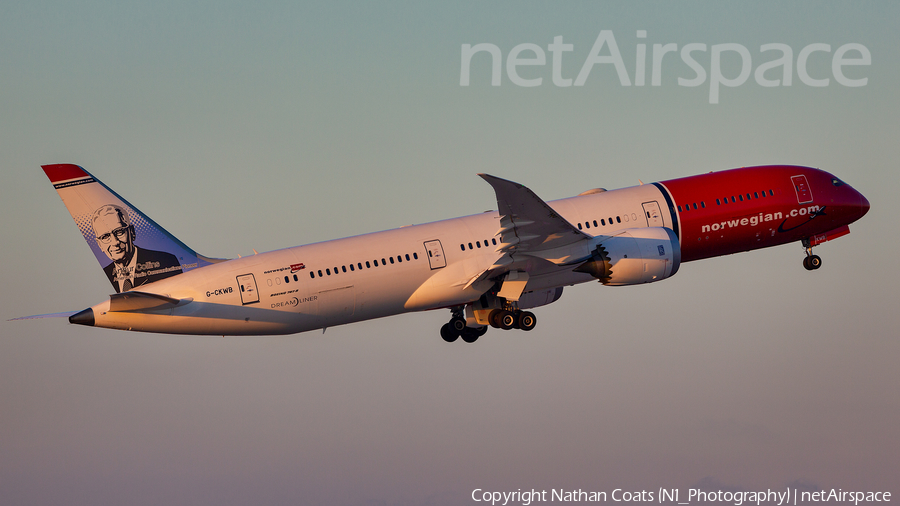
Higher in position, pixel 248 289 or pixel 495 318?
pixel 248 289

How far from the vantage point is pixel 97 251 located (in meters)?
44.8

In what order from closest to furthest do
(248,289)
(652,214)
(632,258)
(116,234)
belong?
1. (248,289)
2. (116,234)
3. (632,258)
4. (652,214)

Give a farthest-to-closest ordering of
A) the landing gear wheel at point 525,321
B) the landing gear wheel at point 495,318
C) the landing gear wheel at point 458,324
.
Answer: the landing gear wheel at point 458,324 < the landing gear wheel at point 495,318 < the landing gear wheel at point 525,321

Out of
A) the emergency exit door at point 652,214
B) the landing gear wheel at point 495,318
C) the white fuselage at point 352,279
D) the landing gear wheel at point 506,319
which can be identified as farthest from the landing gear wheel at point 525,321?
the emergency exit door at point 652,214

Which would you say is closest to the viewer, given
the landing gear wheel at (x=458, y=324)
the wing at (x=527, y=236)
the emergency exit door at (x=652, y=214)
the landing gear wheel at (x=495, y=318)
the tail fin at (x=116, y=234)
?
the wing at (x=527, y=236)

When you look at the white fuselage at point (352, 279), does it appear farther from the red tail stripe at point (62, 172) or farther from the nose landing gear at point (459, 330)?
the red tail stripe at point (62, 172)

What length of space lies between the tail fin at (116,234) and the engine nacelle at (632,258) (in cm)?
1672

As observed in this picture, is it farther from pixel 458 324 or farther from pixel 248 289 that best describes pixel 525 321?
pixel 248 289

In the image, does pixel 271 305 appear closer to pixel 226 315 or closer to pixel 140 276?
pixel 226 315

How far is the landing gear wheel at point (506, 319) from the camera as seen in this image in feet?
159

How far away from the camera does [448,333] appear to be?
173 ft

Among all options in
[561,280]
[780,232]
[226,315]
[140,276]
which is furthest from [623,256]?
[140,276]

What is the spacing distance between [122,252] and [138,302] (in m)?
2.89

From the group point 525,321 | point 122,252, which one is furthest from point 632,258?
point 122,252
